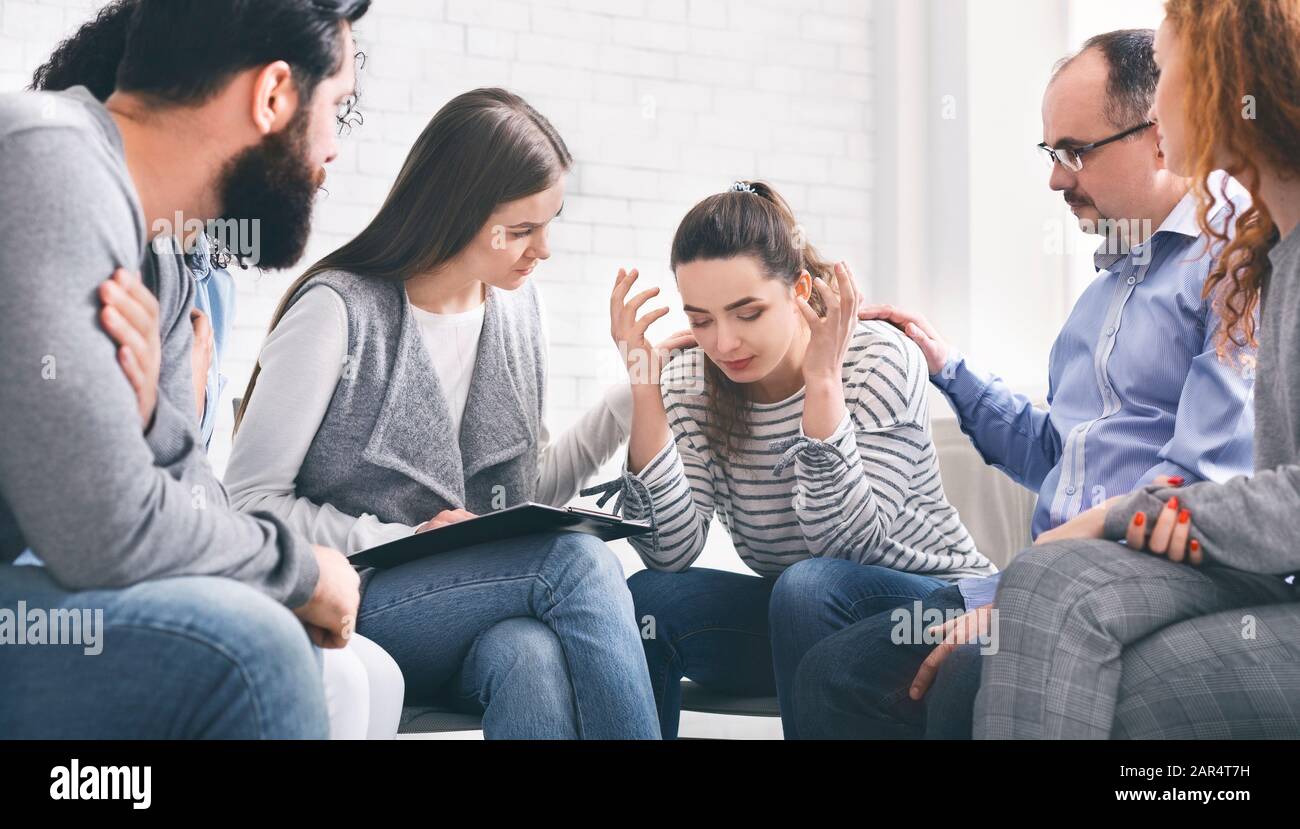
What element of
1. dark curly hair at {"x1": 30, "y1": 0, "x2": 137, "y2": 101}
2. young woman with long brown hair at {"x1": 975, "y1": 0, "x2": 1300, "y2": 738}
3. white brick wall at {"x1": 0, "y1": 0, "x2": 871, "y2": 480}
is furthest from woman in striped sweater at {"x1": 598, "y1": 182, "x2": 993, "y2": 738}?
white brick wall at {"x1": 0, "y1": 0, "x2": 871, "y2": 480}

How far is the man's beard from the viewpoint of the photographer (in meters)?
1.28

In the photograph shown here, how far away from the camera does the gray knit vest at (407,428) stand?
68.1 inches

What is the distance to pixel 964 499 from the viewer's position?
2422mm

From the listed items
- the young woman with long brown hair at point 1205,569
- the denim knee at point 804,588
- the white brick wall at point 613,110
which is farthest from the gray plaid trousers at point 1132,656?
the white brick wall at point 613,110

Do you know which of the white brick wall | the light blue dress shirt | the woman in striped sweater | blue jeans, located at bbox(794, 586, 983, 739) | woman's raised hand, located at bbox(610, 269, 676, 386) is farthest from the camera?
the white brick wall

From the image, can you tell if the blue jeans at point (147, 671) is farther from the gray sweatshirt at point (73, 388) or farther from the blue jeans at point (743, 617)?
the blue jeans at point (743, 617)

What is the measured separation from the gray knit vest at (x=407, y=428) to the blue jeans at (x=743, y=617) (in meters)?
0.29

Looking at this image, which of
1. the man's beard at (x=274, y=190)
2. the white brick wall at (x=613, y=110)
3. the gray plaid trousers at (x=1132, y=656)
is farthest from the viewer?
the white brick wall at (x=613, y=110)

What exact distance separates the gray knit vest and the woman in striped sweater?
0.20 meters

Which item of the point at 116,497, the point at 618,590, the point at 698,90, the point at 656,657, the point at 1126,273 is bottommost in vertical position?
the point at 656,657

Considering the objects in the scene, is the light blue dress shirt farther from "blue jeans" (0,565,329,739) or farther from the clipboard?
"blue jeans" (0,565,329,739)

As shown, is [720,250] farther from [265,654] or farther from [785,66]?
[785,66]
